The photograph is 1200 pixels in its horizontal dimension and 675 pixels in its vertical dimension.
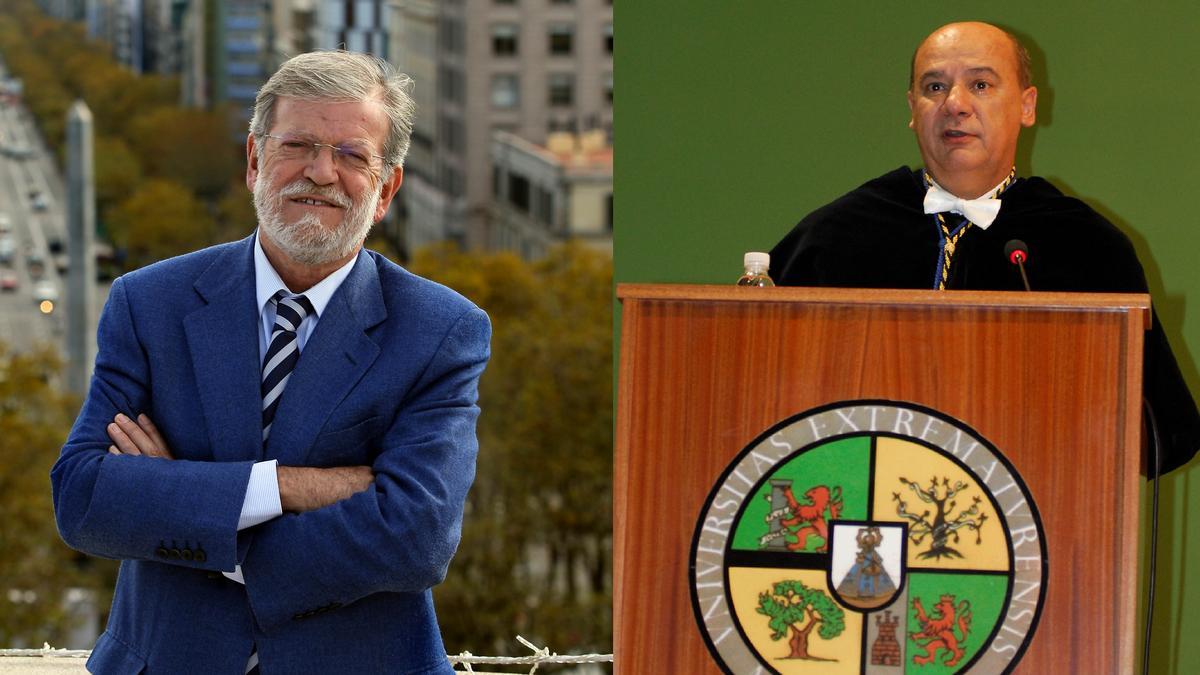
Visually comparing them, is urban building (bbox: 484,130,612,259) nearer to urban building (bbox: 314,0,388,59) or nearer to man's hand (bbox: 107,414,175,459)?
urban building (bbox: 314,0,388,59)

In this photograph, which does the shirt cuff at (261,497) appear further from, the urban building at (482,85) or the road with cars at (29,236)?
the urban building at (482,85)

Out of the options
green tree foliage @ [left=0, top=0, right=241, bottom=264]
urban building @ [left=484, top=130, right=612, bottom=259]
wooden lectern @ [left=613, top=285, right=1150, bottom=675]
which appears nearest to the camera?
wooden lectern @ [left=613, top=285, right=1150, bottom=675]

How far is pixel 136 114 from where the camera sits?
2072 inches

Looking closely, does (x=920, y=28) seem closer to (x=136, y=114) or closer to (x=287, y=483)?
(x=287, y=483)

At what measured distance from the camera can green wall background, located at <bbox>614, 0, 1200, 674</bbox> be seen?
→ 10.5 ft

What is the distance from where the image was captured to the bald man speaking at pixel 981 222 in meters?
2.49

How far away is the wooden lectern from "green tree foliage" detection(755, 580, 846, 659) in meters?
0.09

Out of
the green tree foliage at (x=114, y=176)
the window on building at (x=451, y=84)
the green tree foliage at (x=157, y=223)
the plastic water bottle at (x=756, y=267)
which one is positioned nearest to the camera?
the plastic water bottle at (x=756, y=267)

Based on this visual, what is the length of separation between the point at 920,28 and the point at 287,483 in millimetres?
1562

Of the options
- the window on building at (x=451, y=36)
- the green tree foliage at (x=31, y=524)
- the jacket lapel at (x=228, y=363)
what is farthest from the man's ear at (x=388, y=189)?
the window on building at (x=451, y=36)

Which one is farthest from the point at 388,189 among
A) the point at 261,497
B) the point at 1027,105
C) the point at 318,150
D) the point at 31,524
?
the point at 31,524

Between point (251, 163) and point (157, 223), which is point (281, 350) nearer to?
point (251, 163)

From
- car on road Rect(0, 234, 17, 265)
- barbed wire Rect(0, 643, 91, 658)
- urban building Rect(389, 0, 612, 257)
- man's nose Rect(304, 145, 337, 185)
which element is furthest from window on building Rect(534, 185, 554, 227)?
man's nose Rect(304, 145, 337, 185)

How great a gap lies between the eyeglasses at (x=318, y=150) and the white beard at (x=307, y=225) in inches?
1.5
